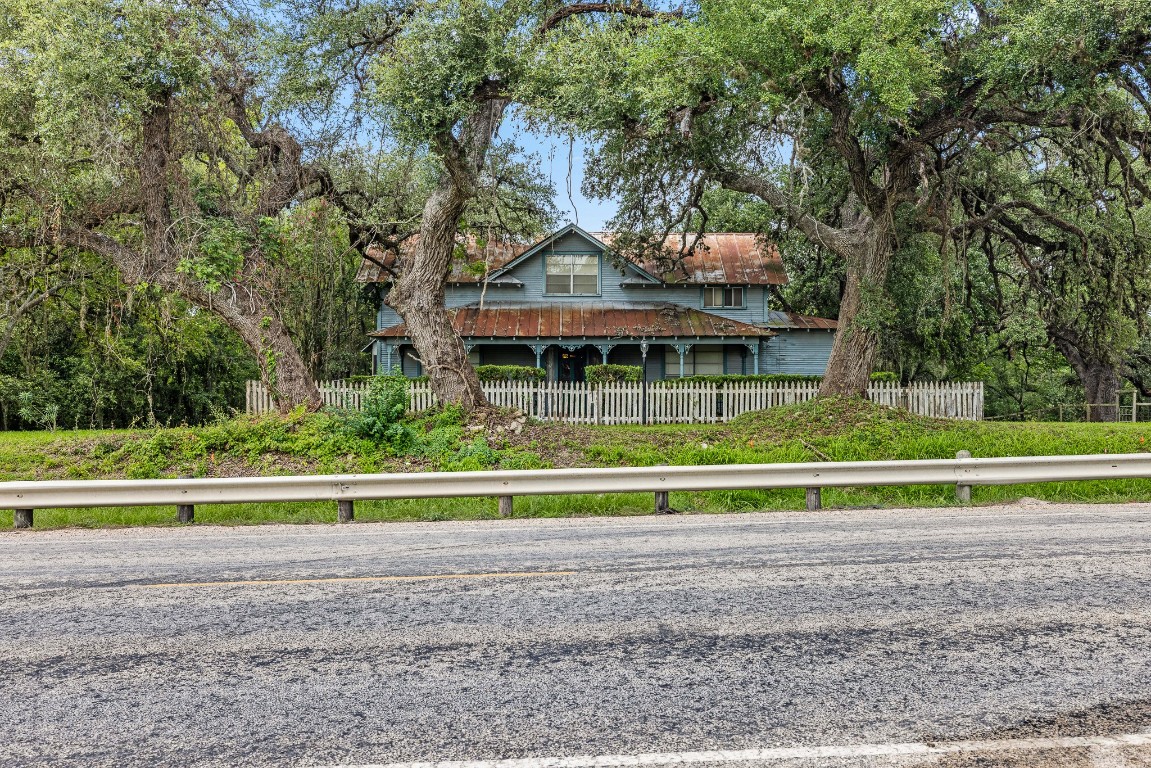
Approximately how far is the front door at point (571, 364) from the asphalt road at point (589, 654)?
2295 centimetres

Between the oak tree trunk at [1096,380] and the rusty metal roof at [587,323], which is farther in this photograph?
the oak tree trunk at [1096,380]

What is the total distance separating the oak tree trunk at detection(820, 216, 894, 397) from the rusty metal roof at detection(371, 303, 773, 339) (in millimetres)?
9644

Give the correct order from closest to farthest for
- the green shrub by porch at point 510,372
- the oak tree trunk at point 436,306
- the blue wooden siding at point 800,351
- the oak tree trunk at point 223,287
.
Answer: the oak tree trunk at point 223,287
the oak tree trunk at point 436,306
the green shrub by porch at point 510,372
the blue wooden siding at point 800,351

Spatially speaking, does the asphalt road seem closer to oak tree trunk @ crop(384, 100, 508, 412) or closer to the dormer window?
oak tree trunk @ crop(384, 100, 508, 412)

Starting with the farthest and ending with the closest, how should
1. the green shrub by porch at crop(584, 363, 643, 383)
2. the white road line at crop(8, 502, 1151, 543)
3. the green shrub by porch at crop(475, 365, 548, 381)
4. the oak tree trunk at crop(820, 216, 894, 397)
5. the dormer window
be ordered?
the dormer window, the green shrub by porch at crop(475, 365, 548, 381), the green shrub by porch at crop(584, 363, 643, 383), the oak tree trunk at crop(820, 216, 894, 397), the white road line at crop(8, 502, 1151, 543)

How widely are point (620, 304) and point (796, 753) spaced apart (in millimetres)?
27170

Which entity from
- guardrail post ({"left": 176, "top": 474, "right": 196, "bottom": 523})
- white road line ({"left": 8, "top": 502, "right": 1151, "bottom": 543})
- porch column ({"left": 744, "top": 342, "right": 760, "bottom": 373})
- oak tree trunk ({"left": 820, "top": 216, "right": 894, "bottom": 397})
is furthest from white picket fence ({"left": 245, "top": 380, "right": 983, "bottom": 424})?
white road line ({"left": 8, "top": 502, "right": 1151, "bottom": 543})

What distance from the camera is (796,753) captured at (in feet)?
9.80

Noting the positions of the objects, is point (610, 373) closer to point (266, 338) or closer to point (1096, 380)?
point (266, 338)

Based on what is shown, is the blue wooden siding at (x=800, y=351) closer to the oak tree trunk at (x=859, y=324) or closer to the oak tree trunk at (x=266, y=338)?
the oak tree trunk at (x=859, y=324)

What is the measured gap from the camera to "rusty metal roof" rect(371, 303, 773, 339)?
27.4m

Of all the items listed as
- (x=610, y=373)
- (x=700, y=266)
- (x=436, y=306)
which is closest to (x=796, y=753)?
(x=436, y=306)

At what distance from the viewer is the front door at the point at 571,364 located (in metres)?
29.9

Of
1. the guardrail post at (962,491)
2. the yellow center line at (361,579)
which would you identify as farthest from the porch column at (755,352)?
the yellow center line at (361,579)
